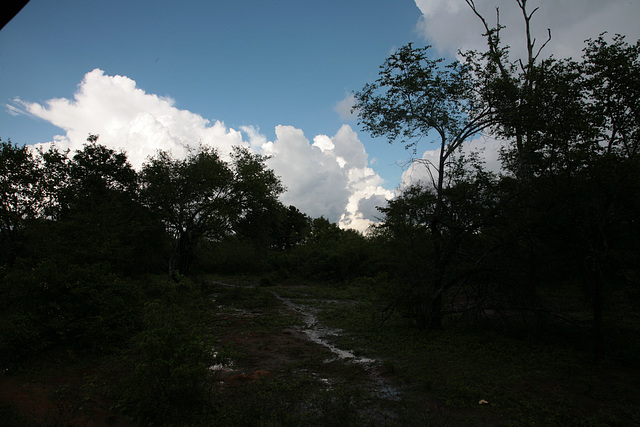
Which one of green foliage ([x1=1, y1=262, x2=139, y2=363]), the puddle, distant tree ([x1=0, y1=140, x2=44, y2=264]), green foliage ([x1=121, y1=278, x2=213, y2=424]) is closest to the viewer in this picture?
green foliage ([x1=121, y1=278, x2=213, y2=424])

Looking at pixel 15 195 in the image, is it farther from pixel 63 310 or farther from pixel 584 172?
pixel 584 172

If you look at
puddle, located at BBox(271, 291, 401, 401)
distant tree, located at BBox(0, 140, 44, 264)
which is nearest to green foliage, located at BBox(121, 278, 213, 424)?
puddle, located at BBox(271, 291, 401, 401)

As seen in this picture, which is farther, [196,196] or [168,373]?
[196,196]

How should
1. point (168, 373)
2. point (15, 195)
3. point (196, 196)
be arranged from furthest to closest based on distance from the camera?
1. point (196, 196)
2. point (15, 195)
3. point (168, 373)

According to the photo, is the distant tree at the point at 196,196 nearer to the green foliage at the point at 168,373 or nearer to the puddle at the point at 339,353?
the puddle at the point at 339,353

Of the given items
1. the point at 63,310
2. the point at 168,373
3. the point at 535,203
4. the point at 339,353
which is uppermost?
the point at 535,203

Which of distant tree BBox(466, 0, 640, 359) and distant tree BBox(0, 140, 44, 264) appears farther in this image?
distant tree BBox(0, 140, 44, 264)

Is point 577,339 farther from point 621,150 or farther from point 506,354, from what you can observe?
point 621,150

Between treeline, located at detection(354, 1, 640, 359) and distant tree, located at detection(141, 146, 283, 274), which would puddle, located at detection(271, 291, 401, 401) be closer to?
treeline, located at detection(354, 1, 640, 359)

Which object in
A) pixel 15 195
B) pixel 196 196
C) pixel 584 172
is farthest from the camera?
pixel 196 196

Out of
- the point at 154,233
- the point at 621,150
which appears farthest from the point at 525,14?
the point at 154,233

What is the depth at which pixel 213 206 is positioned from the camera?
960 inches

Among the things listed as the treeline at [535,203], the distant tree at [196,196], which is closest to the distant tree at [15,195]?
the distant tree at [196,196]

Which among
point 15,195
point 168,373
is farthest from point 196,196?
point 168,373
